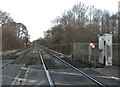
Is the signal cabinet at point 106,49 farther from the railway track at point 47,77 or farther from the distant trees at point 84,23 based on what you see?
the distant trees at point 84,23

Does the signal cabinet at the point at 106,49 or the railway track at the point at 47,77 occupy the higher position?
the signal cabinet at the point at 106,49

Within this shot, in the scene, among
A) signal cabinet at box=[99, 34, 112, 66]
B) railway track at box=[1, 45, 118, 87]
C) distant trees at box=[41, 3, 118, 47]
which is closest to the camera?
railway track at box=[1, 45, 118, 87]

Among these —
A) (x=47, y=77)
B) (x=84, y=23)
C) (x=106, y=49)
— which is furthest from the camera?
(x=84, y=23)

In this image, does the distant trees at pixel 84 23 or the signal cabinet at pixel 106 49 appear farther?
the distant trees at pixel 84 23

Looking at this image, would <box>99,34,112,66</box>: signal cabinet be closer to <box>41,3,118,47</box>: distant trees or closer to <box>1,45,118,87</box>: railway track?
<box>1,45,118,87</box>: railway track

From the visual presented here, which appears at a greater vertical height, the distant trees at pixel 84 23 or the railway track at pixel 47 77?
the distant trees at pixel 84 23

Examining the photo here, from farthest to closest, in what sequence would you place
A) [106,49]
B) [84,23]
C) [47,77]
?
[84,23]
[106,49]
[47,77]

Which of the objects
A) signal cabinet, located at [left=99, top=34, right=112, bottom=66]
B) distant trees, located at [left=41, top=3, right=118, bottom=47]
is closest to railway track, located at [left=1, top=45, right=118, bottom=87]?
signal cabinet, located at [left=99, top=34, right=112, bottom=66]

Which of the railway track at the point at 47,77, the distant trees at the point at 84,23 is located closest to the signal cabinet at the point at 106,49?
the railway track at the point at 47,77

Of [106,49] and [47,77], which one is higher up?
[106,49]

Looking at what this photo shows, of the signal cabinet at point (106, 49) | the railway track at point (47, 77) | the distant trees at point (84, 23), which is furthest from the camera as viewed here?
the distant trees at point (84, 23)

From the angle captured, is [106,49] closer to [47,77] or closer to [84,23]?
[47,77]

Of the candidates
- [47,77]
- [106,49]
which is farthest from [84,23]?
[47,77]

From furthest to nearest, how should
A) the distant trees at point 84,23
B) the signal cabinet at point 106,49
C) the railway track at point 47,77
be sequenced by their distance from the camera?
the distant trees at point 84,23 → the signal cabinet at point 106,49 → the railway track at point 47,77
